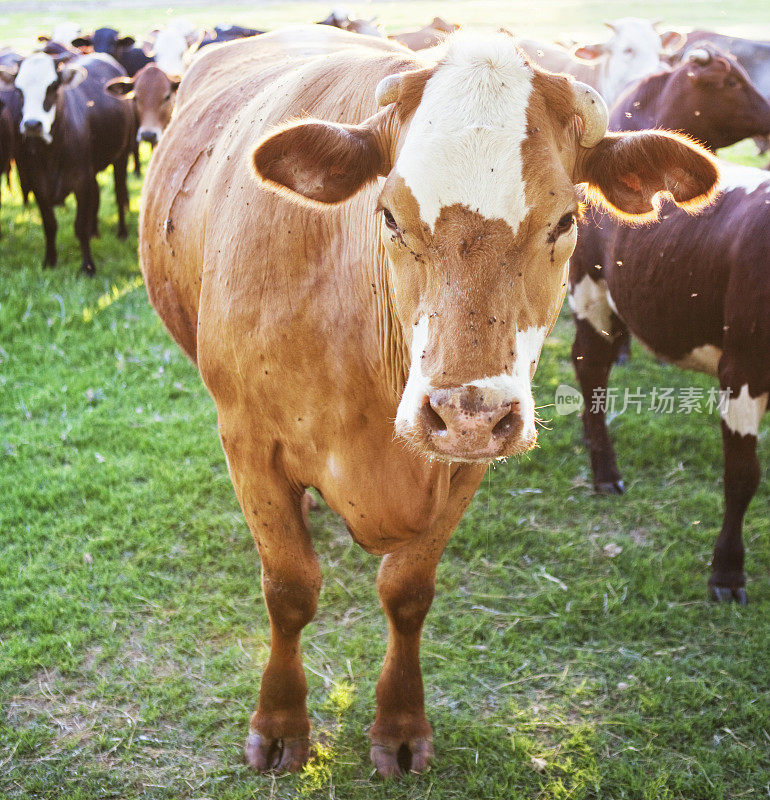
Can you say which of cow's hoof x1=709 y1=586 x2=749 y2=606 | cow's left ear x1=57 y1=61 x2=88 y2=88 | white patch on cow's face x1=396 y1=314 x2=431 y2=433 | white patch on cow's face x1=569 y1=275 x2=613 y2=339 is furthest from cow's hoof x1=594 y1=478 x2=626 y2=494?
cow's left ear x1=57 y1=61 x2=88 y2=88

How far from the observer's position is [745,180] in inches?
157

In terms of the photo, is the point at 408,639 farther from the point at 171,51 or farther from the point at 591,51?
the point at 171,51

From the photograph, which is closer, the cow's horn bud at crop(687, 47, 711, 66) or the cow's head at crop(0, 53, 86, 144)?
the cow's horn bud at crop(687, 47, 711, 66)

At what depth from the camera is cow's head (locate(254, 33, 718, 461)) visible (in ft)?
6.00

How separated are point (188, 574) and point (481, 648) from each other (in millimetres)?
1368

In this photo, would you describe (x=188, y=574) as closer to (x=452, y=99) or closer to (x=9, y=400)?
(x=9, y=400)

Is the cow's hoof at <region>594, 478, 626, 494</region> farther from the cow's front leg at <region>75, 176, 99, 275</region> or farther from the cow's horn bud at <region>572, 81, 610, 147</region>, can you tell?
the cow's front leg at <region>75, 176, 99, 275</region>

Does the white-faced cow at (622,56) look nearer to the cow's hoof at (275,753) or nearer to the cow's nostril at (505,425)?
the cow's hoof at (275,753)

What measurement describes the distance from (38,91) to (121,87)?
4.67 feet

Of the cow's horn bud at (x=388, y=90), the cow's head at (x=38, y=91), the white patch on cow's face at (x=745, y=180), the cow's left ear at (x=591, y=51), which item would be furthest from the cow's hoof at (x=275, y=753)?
the cow's left ear at (x=591, y=51)

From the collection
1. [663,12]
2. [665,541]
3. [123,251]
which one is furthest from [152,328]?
[663,12]

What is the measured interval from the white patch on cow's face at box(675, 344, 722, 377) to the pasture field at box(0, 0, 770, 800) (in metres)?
0.81

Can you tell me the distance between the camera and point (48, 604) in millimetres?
3670
